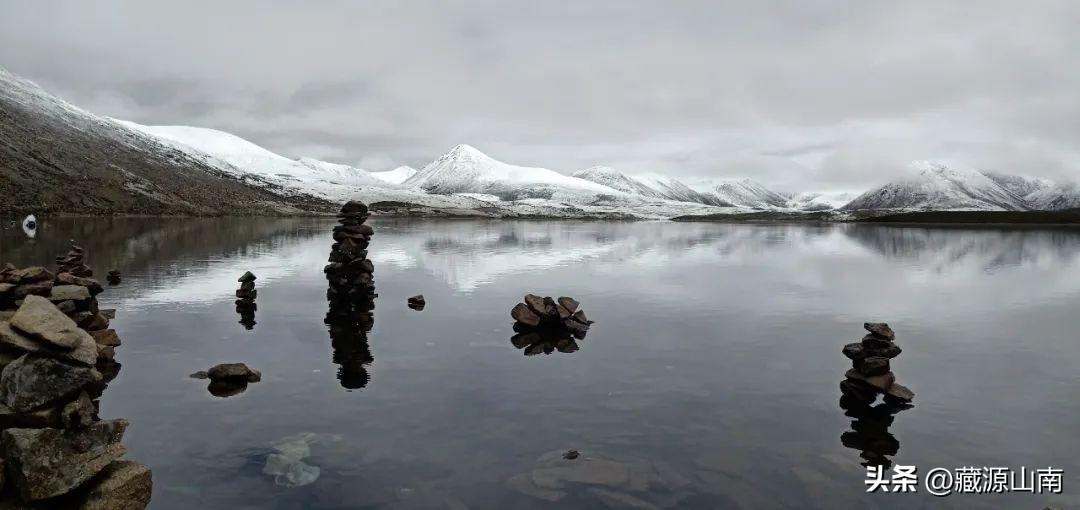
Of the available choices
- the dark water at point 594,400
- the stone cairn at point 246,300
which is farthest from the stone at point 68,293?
the stone cairn at point 246,300

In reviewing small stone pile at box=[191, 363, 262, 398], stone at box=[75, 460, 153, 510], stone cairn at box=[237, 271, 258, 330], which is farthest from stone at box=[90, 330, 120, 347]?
stone at box=[75, 460, 153, 510]

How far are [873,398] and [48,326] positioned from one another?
25.4 m

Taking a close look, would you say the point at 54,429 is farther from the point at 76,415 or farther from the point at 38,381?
the point at 38,381

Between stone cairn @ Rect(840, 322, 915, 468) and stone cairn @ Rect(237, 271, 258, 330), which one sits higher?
stone cairn @ Rect(237, 271, 258, 330)

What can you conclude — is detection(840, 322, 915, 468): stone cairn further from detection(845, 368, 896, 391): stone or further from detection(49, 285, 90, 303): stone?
detection(49, 285, 90, 303): stone

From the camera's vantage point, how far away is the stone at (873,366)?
22203 mm

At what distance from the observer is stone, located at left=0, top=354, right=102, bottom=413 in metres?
14.7

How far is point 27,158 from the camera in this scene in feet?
637

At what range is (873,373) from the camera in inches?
873

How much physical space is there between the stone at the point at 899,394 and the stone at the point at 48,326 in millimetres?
25271

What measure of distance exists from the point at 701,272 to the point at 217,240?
75.3m

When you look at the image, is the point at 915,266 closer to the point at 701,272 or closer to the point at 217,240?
the point at 701,272

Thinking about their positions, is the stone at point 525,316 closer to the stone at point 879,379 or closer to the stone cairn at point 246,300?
the stone cairn at point 246,300

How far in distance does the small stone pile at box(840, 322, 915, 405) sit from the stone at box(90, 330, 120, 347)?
29.6 meters
